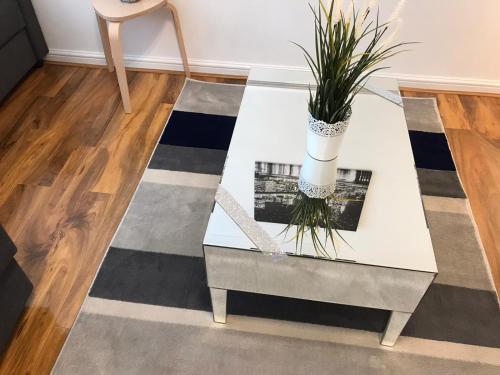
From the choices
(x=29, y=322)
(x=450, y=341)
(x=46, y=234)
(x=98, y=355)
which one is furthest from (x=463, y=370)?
(x=46, y=234)

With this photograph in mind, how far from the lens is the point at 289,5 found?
214 cm

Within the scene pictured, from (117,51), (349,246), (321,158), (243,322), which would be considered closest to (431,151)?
(321,158)

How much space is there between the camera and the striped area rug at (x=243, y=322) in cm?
124

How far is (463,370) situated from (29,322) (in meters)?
1.35

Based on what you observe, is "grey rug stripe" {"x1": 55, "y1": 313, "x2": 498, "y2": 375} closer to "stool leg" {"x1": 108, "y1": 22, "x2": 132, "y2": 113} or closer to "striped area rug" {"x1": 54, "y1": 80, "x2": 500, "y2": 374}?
"striped area rug" {"x1": 54, "y1": 80, "x2": 500, "y2": 374}

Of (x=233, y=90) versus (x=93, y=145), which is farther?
(x=233, y=90)

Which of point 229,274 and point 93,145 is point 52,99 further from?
point 229,274

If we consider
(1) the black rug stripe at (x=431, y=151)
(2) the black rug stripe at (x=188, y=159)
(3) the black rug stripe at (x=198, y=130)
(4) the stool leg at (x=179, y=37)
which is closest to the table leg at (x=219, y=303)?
(2) the black rug stripe at (x=188, y=159)

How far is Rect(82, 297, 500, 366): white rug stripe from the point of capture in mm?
1274

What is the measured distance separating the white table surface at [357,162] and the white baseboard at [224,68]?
0.76 m

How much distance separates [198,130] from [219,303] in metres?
1.02

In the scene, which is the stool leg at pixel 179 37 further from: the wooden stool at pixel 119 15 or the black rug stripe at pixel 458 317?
the black rug stripe at pixel 458 317

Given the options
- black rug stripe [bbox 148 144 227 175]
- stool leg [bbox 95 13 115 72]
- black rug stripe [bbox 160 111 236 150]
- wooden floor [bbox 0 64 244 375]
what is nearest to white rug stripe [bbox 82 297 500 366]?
wooden floor [bbox 0 64 244 375]

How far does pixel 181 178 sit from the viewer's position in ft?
5.89
